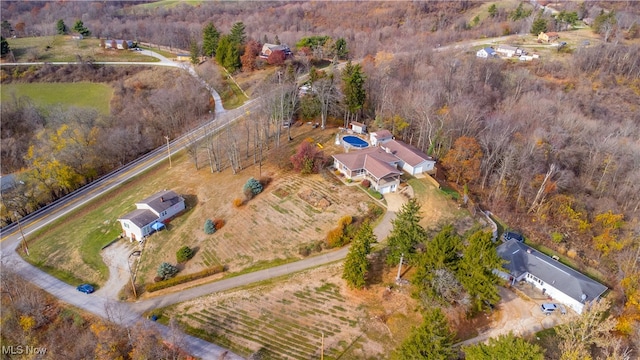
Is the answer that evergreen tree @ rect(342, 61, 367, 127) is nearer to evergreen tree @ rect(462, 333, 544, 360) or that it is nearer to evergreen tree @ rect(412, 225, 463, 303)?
evergreen tree @ rect(412, 225, 463, 303)

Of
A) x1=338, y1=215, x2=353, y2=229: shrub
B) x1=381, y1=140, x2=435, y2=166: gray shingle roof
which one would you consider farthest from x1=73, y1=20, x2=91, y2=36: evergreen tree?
x1=338, y1=215, x2=353, y2=229: shrub

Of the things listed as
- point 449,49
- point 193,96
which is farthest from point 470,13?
point 193,96

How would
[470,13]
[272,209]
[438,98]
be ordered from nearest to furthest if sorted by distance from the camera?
[272,209], [438,98], [470,13]

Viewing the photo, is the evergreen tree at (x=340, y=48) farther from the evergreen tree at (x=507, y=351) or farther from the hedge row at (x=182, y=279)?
the evergreen tree at (x=507, y=351)

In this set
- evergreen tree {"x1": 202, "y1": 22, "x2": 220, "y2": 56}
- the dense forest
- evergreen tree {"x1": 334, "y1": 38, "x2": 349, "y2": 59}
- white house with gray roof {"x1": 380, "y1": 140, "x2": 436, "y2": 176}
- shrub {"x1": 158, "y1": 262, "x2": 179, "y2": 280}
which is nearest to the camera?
shrub {"x1": 158, "y1": 262, "x2": 179, "y2": 280}

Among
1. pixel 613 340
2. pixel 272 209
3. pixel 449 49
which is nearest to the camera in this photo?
pixel 613 340

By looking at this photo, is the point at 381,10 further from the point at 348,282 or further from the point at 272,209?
the point at 348,282

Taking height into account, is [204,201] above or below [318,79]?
below
